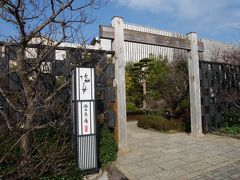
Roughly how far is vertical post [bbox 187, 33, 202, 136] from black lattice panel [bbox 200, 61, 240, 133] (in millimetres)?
320

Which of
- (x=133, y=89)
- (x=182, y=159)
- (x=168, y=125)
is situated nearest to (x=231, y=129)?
(x=168, y=125)

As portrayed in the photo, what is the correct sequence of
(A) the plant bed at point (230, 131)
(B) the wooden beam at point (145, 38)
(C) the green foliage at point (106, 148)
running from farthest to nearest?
(A) the plant bed at point (230, 131), (B) the wooden beam at point (145, 38), (C) the green foliage at point (106, 148)

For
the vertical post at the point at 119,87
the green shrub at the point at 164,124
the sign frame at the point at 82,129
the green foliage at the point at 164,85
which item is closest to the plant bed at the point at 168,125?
the green shrub at the point at 164,124

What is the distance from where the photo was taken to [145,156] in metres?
5.23

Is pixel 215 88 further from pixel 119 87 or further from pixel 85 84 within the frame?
pixel 85 84

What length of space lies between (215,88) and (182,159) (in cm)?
393

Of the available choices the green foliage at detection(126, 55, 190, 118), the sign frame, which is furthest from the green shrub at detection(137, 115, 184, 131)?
the sign frame

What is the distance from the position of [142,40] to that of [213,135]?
12.8ft

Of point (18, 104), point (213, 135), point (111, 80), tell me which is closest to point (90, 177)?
point (18, 104)

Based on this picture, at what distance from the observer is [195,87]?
285 inches

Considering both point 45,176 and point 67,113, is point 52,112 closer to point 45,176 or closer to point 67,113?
point 67,113

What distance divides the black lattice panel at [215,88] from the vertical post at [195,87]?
32 centimetres

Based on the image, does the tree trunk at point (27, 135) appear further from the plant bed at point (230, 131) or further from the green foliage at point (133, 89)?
the green foliage at point (133, 89)

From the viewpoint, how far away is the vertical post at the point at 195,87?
23.6ft
